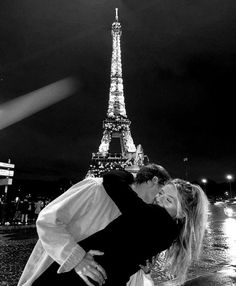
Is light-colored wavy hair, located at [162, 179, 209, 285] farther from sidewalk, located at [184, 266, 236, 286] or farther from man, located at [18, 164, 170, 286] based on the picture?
sidewalk, located at [184, 266, 236, 286]

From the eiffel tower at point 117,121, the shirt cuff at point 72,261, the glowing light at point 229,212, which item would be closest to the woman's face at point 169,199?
the shirt cuff at point 72,261

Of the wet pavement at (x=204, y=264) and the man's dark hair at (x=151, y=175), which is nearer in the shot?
the man's dark hair at (x=151, y=175)

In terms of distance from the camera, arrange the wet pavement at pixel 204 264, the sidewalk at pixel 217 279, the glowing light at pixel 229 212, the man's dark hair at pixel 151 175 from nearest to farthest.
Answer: the man's dark hair at pixel 151 175, the sidewalk at pixel 217 279, the wet pavement at pixel 204 264, the glowing light at pixel 229 212

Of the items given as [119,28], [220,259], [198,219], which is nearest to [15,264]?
[220,259]

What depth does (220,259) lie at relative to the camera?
7.33 metres

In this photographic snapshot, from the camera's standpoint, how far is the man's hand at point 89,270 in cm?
163

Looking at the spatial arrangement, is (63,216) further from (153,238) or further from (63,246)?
(153,238)

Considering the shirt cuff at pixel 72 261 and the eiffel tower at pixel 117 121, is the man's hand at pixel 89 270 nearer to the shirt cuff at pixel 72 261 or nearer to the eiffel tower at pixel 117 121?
the shirt cuff at pixel 72 261

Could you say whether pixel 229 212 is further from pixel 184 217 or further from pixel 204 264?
pixel 184 217

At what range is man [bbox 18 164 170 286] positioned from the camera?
164 centimetres

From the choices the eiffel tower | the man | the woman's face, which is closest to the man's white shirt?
the man

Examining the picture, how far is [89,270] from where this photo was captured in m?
1.63

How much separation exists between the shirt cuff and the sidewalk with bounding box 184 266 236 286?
12.2 ft

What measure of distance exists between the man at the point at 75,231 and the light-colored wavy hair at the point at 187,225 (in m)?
0.52
